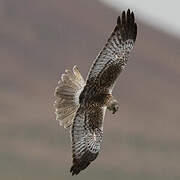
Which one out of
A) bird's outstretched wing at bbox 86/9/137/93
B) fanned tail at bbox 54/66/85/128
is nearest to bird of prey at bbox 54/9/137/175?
bird's outstretched wing at bbox 86/9/137/93

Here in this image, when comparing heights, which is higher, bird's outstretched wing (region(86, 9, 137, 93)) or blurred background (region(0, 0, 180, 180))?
blurred background (region(0, 0, 180, 180))

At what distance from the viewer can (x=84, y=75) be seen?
1822 inches

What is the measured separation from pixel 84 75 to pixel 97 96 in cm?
3498

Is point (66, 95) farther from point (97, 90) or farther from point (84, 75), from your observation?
point (84, 75)

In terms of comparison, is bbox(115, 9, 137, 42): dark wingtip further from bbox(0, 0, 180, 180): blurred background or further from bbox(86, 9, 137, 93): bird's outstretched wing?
bbox(0, 0, 180, 180): blurred background

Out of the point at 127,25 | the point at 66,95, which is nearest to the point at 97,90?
the point at 127,25

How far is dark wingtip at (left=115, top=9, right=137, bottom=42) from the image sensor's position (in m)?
11.5

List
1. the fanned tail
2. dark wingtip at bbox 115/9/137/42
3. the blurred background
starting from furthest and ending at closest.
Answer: the blurred background
the fanned tail
dark wingtip at bbox 115/9/137/42

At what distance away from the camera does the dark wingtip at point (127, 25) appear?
454 inches

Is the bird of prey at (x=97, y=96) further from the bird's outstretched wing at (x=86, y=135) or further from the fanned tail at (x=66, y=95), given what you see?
the fanned tail at (x=66, y=95)

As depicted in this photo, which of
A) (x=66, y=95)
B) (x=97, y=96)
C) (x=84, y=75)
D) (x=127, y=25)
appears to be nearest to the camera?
→ (x=97, y=96)

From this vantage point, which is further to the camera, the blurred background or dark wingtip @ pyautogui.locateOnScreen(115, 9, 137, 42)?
the blurred background
